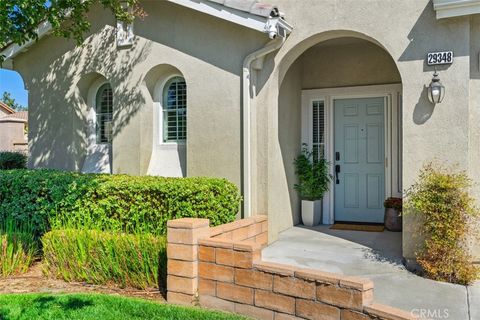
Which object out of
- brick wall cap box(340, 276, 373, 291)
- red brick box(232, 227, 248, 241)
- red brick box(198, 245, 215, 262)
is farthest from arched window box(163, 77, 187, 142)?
brick wall cap box(340, 276, 373, 291)

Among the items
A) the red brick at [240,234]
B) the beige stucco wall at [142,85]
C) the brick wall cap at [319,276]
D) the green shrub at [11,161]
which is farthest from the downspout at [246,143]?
the green shrub at [11,161]

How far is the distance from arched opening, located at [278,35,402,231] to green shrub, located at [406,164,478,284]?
312 cm

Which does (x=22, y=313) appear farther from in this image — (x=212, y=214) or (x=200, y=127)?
(x=200, y=127)

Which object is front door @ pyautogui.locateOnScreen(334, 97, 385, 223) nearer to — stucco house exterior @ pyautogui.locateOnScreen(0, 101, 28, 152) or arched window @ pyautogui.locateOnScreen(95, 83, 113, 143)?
arched window @ pyautogui.locateOnScreen(95, 83, 113, 143)

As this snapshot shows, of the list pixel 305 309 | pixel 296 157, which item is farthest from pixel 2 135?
pixel 305 309

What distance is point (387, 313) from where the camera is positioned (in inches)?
150

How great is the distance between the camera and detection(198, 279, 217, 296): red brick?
17.0 feet

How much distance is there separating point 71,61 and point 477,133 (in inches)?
345

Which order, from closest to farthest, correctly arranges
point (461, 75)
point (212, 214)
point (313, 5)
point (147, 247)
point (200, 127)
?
1. point (147, 247)
2. point (461, 75)
3. point (212, 214)
4. point (313, 5)
5. point (200, 127)

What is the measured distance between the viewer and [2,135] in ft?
52.2

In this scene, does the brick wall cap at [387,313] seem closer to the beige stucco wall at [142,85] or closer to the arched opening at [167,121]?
the beige stucco wall at [142,85]

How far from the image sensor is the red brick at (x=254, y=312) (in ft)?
15.4

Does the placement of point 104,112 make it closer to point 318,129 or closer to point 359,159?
point 318,129

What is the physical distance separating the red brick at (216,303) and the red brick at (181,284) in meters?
0.17
